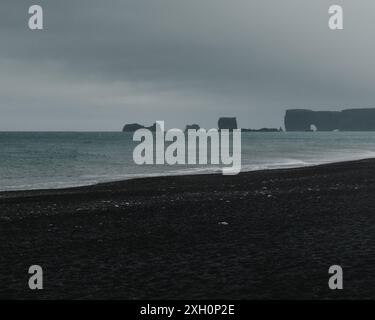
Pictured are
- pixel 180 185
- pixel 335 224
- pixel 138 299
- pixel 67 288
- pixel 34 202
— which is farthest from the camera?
pixel 180 185

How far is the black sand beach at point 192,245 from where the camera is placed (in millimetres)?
10523

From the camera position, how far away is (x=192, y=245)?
47.2 ft

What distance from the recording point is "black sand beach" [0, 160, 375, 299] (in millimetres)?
10523

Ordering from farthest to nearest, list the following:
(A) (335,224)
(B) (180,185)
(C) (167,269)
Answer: (B) (180,185) < (A) (335,224) < (C) (167,269)

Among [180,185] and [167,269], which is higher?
[180,185]

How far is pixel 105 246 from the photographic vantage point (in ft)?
47.7

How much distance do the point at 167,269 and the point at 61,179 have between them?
33.9 metres

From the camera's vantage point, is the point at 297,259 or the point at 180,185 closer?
the point at 297,259

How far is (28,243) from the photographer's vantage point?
15.2 meters

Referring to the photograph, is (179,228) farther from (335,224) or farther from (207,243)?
(335,224)
